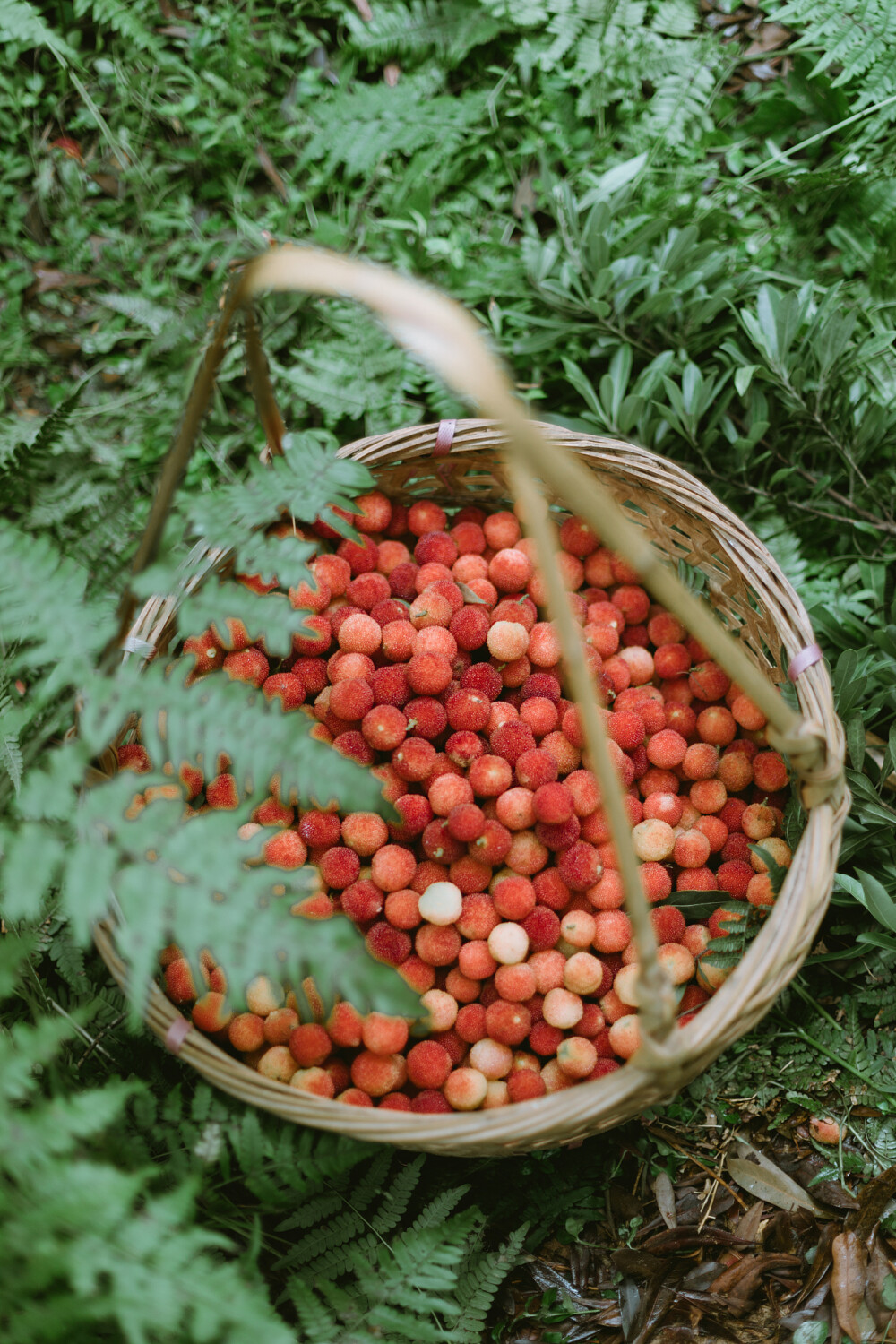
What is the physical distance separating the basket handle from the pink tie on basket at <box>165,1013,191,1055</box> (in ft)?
2.02

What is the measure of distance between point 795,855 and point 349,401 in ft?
4.55

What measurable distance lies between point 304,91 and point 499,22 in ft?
1.85

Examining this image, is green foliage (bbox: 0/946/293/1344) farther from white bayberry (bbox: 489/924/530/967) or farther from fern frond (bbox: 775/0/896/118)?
Answer: fern frond (bbox: 775/0/896/118)

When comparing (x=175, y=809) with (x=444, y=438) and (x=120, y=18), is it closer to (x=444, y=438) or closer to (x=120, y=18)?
(x=444, y=438)

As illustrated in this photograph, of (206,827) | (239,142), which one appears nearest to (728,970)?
(206,827)

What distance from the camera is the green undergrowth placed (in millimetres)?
1013

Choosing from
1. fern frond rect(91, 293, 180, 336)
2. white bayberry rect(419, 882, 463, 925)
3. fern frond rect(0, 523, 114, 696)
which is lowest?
white bayberry rect(419, 882, 463, 925)

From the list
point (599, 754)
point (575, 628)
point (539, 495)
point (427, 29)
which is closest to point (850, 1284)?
point (599, 754)

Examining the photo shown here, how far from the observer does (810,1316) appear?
1.38 metres

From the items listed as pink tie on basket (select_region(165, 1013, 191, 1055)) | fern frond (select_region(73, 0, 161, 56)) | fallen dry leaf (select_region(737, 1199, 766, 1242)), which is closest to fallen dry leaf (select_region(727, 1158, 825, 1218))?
fallen dry leaf (select_region(737, 1199, 766, 1242))

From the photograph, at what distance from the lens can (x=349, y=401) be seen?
78.4 inches

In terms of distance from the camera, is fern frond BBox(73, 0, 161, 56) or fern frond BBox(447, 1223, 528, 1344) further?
fern frond BBox(73, 0, 161, 56)

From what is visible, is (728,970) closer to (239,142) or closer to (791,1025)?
(791,1025)

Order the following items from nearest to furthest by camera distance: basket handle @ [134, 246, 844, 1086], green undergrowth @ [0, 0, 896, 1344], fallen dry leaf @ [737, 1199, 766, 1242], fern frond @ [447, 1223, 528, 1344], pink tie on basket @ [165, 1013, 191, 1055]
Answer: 1. basket handle @ [134, 246, 844, 1086]
2. green undergrowth @ [0, 0, 896, 1344]
3. pink tie on basket @ [165, 1013, 191, 1055]
4. fern frond @ [447, 1223, 528, 1344]
5. fallen dry leaf @ [737, 1199, 766, 1242]
